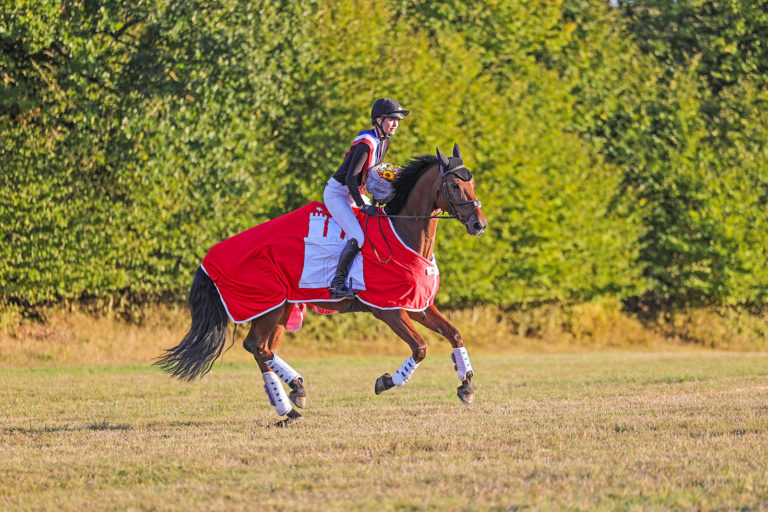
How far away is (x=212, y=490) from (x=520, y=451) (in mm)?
2402

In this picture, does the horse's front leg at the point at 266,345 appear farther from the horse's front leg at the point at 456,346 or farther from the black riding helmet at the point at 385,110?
the black riding helmet at the point at 385,110

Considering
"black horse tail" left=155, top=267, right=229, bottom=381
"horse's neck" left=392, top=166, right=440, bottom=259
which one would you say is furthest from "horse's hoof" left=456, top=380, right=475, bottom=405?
"black horse tail" left=155, top=267, right=229, bottom=381

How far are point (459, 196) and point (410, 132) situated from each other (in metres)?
12.1

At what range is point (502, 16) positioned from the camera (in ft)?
84.3

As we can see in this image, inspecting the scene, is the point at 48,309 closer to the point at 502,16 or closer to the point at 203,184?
the point at 203,184

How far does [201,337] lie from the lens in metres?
9.67

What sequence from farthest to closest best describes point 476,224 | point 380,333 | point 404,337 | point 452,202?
point 380,333 < point 404,337 < point 452,202 < point 476,224

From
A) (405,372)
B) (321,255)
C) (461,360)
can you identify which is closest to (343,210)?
(321,255)

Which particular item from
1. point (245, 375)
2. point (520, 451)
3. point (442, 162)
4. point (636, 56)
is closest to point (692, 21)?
point (636, 56)

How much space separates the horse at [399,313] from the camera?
9102 mm

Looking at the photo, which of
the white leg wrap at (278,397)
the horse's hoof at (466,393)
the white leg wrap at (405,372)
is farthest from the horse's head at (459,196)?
the white leg wrap at (278,397)

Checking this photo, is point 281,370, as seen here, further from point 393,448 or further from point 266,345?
point 393,448

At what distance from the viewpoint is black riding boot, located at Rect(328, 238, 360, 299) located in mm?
9242

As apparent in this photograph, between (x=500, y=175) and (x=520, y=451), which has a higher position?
(x=500, y=175)
